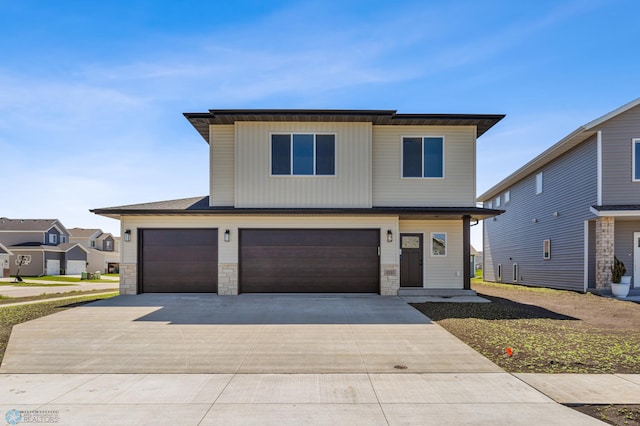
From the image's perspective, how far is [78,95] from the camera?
40.9 feet

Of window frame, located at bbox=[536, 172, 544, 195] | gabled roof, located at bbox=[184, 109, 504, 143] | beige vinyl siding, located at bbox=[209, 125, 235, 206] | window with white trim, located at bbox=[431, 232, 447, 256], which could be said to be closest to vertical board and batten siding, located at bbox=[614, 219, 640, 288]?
window frame, located at bbox=[536, 172, 544, 195]

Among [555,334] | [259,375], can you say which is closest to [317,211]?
[555,334]

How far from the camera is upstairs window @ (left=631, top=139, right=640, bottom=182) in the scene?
1462 cm

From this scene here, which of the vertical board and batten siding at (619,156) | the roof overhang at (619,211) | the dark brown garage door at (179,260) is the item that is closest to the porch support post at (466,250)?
the roof overhang at (619,211)

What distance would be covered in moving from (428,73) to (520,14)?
279 centimetres

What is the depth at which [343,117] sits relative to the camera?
519 inches

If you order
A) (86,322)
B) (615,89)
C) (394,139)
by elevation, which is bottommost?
(86,322)

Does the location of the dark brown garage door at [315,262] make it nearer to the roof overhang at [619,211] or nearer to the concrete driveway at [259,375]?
the concrete driveway at [259,375]

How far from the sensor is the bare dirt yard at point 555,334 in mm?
5648

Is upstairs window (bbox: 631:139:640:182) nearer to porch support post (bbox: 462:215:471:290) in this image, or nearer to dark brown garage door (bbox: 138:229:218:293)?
porch support post (bbox: 462:215:471:290)

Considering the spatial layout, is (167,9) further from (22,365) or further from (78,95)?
(22,365)

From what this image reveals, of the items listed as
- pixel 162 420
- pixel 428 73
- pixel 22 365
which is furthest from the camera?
pixel 428 73

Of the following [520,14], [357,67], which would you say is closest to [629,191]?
[520,14]

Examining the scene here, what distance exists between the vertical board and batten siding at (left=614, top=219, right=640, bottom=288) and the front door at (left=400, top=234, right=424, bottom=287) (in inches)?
303
